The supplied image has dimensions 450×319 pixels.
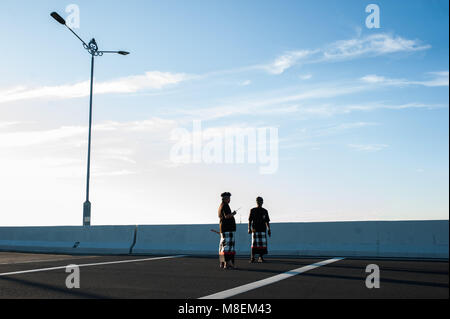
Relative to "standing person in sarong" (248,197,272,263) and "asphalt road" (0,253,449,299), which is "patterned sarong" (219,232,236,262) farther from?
"standing person in sarong" (248,197,272,263)

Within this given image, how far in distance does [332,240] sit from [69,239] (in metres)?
10.8

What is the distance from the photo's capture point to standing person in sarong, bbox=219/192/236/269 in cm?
1202

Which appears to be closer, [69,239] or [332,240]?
[332,240]

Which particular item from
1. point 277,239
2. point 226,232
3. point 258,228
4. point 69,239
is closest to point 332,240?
point 277,239

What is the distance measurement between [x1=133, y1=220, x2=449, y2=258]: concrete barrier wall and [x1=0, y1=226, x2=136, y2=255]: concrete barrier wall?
0.97 m

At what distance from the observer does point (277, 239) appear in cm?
1788

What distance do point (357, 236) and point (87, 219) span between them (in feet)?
39.5

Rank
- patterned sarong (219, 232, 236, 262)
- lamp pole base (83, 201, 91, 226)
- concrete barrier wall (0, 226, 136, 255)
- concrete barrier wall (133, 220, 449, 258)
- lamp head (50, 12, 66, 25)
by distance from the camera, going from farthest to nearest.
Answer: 1. lamp pole base (83, 201, 91, 226)
2. lamp head (50, 12, 66, 25)
3. concrete barrier wall (0, 226, 136, 255)
4. concrete barrier wall (133, 220, 449, 258)
5. patterned sarong (219, 232, 236, 262)

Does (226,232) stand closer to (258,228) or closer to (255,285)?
(258,228)

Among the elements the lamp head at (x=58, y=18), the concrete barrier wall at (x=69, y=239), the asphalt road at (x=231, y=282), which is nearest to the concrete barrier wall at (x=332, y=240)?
the concrete barrier wall at (x=69, y=239)

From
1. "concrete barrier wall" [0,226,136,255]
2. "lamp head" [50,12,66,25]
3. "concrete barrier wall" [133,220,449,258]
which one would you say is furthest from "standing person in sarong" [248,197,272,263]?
"lamp head" [50,12,66,25]

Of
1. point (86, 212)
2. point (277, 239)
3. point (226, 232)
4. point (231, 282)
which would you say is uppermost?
point (86, 212)
